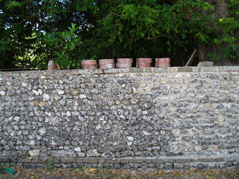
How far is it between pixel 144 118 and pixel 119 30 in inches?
83.9

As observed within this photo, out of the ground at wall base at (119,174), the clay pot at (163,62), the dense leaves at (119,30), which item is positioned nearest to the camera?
the ground at wall base at (119,174)

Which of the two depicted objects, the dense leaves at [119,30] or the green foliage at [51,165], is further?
the dense leaves at [119,30]

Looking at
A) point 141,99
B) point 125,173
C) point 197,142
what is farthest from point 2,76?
point 197,142

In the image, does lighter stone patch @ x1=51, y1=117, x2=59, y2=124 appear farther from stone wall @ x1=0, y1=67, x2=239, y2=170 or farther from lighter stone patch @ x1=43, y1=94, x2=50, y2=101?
lighter stone patch @ x1=43, y1=94, x2=50, y2=101

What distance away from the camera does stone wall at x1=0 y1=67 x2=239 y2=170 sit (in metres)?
3.93

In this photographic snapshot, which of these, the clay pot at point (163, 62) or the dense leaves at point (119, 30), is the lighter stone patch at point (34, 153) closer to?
the dense leaves at point (119, 30)

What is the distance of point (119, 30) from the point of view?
4.58m

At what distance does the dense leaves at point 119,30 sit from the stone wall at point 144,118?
85cm

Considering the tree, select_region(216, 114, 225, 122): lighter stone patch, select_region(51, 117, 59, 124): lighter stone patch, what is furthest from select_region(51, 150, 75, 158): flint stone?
select_region(216, 114, 225, 122): lighter stone patch

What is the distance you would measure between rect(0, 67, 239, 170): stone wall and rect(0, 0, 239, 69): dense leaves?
0.85 meters

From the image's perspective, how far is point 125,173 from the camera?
3.83 metres

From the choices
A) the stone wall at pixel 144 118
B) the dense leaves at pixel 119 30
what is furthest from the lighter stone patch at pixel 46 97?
the dense leaves at pixel 119 30

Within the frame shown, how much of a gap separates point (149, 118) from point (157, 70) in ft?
3.22

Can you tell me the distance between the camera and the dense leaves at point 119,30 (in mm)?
4215
